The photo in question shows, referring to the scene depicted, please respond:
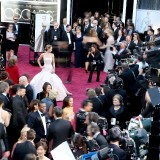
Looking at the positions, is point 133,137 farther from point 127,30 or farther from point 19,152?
point 127,30

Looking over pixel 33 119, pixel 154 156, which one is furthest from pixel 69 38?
pixel 154 156

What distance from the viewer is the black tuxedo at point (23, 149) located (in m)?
8.42

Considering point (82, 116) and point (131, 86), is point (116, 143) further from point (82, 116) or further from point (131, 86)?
point (131, 86)

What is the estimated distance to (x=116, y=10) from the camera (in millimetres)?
25359

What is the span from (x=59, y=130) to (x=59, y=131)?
2 cm

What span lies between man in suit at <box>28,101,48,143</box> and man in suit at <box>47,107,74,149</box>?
48 centimetres

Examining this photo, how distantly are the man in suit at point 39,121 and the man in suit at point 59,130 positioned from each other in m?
0.48

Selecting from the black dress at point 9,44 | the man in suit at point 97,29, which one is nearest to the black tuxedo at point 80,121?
the black dress at point 9,44

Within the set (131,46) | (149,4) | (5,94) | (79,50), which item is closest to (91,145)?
(5,94)

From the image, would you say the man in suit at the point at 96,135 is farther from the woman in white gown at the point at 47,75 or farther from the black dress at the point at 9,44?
the black dress at the point at 9,44

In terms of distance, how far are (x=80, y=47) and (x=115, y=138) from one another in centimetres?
1152

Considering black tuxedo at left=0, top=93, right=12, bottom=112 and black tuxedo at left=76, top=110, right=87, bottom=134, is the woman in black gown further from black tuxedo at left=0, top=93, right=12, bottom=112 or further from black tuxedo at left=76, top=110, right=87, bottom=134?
black tuxedo at left=76, top=110, right=87, bottom=134

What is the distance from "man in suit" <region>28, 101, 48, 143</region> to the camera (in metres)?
9.80

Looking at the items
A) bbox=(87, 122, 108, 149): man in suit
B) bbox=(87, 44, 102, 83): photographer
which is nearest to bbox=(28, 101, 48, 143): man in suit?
bbox=(87, 122, 108, 149): man in suit
